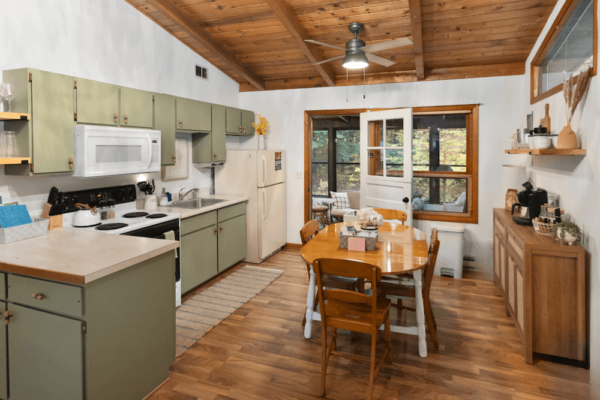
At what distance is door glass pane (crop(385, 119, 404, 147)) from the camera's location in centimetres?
454

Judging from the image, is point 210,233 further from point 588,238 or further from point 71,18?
point 588,238

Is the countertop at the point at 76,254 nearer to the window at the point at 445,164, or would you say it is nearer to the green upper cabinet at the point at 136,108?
the green upper cabinet at the point at 136,108

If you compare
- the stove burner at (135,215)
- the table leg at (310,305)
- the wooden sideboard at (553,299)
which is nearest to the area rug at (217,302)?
the table leg at (310,305)

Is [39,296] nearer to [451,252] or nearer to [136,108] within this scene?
[136,108]

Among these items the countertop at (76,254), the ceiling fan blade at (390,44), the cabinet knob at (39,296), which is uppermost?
the ceiling fan blade at (390,44)

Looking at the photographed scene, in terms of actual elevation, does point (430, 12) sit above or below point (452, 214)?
above

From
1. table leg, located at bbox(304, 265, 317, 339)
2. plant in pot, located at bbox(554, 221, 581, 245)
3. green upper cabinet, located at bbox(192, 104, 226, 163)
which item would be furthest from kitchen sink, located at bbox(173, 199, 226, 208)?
plant in pot, located at bbox(554, 221, 581, 245)

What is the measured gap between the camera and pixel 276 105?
560cm

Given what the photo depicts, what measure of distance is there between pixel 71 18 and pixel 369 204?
3.71 meters

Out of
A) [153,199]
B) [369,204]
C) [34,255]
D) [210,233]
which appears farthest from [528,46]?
[34,255]

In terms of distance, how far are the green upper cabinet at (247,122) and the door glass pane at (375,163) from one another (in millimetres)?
1797

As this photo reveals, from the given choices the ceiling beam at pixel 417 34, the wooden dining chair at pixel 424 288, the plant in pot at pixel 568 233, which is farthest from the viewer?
the ceiling beam at pixel 417 34

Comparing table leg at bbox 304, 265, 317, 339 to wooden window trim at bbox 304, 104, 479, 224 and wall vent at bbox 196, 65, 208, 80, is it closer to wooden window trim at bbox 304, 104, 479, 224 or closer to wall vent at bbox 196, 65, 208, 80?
wooden window trim at bbox 304, 104, 479, 224

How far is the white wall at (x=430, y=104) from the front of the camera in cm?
453
